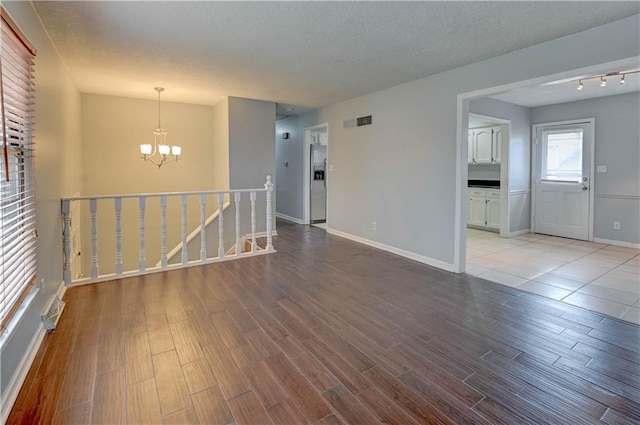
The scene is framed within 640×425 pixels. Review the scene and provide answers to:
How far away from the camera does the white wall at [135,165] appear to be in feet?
17.6

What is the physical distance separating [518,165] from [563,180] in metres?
0.81

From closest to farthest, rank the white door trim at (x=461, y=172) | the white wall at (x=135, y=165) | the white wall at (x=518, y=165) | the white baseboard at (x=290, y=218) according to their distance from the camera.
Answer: the white door trim at (x=461, y=172) < the white wall at (x=135, y=165) < the white wall at (x=518, y=165) < the white baseboard at (x=290, y=218)

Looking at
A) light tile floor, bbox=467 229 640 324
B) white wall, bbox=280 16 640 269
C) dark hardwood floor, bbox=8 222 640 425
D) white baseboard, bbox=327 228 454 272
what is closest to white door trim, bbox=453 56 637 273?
white wall, bbox=280 16 640 269

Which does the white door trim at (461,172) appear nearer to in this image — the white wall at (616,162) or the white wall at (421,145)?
the white wall at (421,145)

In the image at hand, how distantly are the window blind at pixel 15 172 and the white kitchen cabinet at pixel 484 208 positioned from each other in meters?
6.99

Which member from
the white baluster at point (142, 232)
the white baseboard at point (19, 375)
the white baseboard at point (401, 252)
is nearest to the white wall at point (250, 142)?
the white baseboard at point (401, 252)

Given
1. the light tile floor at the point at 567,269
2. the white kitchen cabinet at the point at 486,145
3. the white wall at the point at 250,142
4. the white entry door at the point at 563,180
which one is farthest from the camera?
the white kitchen cabinet at the point at 486,145

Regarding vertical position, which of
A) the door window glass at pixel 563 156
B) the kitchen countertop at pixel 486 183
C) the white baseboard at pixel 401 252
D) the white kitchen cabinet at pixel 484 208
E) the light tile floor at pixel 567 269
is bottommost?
the light tile floor at pixel 567 269

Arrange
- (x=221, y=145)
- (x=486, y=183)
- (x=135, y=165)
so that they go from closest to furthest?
1. (x=135, y=165)
2. (x=221, y=145)
3. (x=486, y=183)

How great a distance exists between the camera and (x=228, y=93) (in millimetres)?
5254

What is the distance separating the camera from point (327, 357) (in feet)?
7.04

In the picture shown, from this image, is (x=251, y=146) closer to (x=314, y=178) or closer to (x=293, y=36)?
(x=314, y=178)

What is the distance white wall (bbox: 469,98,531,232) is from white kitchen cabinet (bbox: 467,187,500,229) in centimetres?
31

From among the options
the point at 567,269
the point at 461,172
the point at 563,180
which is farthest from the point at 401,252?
the point at 563,180
